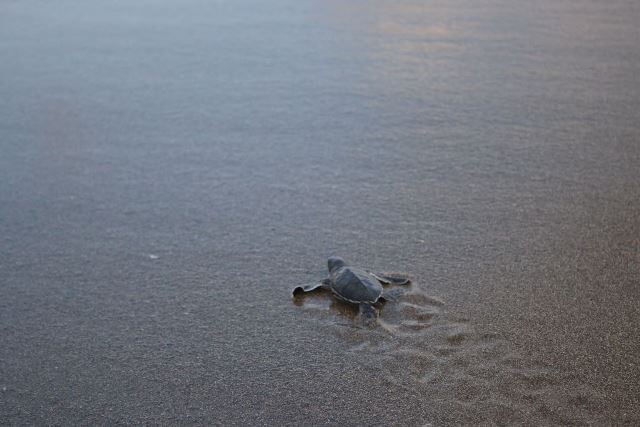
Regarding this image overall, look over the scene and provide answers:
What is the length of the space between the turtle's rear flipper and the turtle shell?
33 mm

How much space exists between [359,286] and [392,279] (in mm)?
182

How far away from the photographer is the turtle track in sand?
6.48 feet

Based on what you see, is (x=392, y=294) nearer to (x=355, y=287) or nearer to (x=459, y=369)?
(x=355, y=287)

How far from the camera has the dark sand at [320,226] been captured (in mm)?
2107

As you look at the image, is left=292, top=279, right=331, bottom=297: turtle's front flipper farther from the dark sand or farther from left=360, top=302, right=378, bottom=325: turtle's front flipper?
left=360, top=302, right=378, bottom=325: turtle's front flipper

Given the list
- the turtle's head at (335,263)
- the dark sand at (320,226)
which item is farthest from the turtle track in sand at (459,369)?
the turtle's head at (335,263)

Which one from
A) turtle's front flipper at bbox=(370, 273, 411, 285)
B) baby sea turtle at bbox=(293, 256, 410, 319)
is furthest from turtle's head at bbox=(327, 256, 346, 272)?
turtle's front flipper at bbox=(370, 273, 411, 285)

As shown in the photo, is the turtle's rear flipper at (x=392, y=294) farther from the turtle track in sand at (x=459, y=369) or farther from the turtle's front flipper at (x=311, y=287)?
the turtle's front flipper at (x=311, y=287)

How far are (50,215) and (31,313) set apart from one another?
75 cm

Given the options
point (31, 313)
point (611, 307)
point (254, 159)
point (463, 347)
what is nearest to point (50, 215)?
point (31, 313)

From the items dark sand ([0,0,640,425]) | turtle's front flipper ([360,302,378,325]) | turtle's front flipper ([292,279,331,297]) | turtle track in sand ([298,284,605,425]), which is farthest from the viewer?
turtle's front flipper ([292,279,331,297])

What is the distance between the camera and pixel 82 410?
2049mm

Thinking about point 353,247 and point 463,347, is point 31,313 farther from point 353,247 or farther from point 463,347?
point 463,347

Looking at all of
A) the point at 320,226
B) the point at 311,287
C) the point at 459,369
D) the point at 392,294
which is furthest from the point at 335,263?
the point at 459,369
